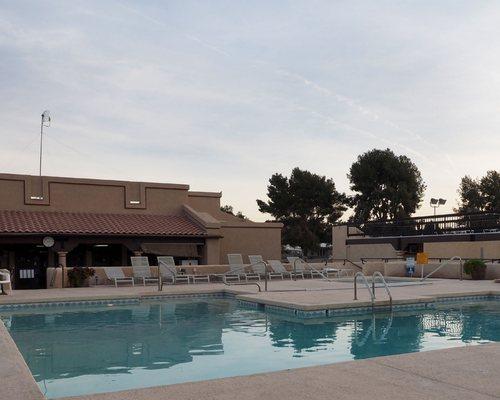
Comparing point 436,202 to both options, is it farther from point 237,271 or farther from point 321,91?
point 237,271

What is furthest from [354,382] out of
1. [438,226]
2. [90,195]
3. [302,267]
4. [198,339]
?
[438,226]

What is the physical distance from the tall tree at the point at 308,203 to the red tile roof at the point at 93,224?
112 feet

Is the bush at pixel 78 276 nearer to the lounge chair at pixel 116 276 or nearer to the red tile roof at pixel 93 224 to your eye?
the lounge chair at pixel 116 276

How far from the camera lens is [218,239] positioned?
28.9 m

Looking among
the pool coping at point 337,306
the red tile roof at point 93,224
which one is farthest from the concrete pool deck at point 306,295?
the red tile roof at point 93,224

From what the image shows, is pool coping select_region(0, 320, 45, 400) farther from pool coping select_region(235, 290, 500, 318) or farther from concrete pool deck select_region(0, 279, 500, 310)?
concrete pool deck select_region(0, 279, 500, 310)

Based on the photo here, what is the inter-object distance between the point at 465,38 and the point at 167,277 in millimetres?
14133

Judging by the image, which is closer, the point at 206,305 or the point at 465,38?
the point at 206,305

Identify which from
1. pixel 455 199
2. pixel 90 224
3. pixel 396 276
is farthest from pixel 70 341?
pixel 455 199

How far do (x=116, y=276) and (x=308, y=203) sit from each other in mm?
43699

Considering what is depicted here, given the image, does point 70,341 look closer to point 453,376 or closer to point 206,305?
point 206,305

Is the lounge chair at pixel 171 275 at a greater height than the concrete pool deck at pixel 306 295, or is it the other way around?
the lounge chair at pixel 171 275

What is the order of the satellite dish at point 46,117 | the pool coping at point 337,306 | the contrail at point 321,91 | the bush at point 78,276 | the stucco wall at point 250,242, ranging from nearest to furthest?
the pool coping at point 337,306 → the contrail at point 321,91 → the bush at point 78,276 → the stucco wall at point 250,242 → the satellite dish at point 46,117

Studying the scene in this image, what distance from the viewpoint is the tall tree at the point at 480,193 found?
62312mm
